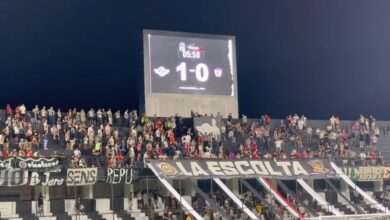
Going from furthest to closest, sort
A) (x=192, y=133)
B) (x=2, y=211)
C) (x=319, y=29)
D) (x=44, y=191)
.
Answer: (x=319, y=29) → (x=192, y=133) → (x=44, y=191) → (x=2, y=211)

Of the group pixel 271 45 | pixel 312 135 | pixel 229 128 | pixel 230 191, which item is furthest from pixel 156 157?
pixel 271 45

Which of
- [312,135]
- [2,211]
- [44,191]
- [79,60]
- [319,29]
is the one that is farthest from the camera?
[319,29]

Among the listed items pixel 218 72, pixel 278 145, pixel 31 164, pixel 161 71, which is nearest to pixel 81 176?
pixel 31 164

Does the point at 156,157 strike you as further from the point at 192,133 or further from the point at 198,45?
the point at 198,45

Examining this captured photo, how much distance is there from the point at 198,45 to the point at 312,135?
29.9ft

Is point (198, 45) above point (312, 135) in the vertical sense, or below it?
above

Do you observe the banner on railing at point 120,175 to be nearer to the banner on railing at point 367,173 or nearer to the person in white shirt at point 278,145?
the person in white shirt at point 278,145

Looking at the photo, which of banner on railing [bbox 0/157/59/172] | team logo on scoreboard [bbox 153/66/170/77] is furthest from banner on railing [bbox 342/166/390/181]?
banner on railing [bbox 0/157/59/172]

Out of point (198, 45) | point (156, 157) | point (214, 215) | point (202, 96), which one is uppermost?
point (198, 45)

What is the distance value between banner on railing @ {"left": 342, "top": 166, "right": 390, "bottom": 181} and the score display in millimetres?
9194

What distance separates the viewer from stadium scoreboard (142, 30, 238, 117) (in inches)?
1875

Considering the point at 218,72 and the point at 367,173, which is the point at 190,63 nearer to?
the point at 218,72

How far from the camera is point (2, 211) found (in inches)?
1447

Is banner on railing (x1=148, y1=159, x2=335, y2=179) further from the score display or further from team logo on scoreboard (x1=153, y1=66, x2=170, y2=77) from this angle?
team logo on scoreboard (x1=153, y1=66, x2=170, y2=77)
